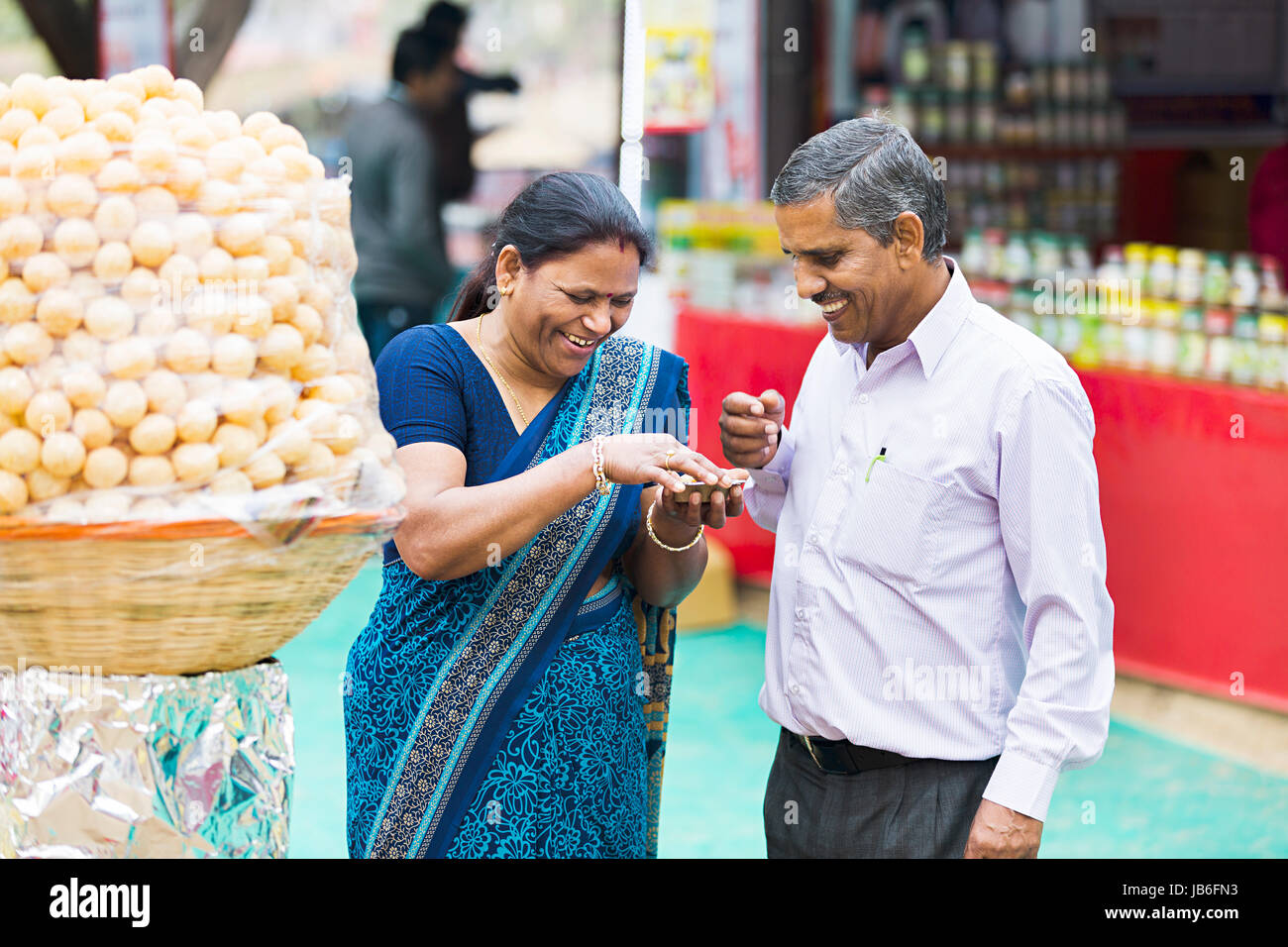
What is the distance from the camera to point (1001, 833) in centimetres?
160

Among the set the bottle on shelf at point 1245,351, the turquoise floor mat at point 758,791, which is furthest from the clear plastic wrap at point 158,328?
the bottle on shelf at point 1245,351

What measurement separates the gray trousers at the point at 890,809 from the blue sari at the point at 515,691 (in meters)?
0.26

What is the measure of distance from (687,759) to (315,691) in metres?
1.34

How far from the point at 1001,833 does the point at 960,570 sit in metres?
0.32

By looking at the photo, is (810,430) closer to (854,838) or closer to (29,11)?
(854,838)

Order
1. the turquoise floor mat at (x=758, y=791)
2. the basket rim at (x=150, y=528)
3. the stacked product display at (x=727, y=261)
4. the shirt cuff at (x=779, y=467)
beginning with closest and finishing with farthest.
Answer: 1. the basket rim at (x=150, y=528)
2. the shirt cuff at (x=779, y=467)
3. the turquoise floor mat at (x=758, y=791)
4. the stacked product display at (x=727, y=261)

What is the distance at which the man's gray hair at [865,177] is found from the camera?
1.62 meters

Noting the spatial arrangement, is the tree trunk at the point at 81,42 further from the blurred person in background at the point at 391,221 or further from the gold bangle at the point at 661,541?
the gold bangle at the point at 661,541

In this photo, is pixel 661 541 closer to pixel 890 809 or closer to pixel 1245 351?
pixel 890 809

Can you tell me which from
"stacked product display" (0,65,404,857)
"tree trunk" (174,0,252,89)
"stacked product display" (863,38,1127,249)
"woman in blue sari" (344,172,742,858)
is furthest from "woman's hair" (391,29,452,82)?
"stacked product display" (0,65,404,857)

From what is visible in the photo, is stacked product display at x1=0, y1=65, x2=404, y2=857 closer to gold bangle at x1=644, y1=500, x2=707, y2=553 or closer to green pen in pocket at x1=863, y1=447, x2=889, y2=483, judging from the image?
gold bangle at x1=644, y1=500, x2=707, y2=553

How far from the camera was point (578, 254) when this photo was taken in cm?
168
